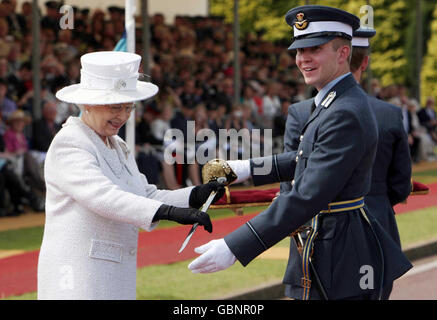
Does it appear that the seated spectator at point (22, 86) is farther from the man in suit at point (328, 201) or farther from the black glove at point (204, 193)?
the man in suit at point (328, 201)

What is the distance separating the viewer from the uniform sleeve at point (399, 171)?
188 inches

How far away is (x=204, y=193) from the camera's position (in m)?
4.14

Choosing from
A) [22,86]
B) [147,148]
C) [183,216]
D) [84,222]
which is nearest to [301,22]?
[183,216]

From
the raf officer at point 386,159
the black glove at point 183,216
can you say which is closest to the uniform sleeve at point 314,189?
the black glove at point 183,216

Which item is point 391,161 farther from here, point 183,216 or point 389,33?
point 389,33

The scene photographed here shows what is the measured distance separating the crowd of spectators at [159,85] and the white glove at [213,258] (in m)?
8.55

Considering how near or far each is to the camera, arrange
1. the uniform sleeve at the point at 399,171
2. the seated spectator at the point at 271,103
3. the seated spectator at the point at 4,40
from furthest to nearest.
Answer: the seated spectator at the point at 271,103
the seated spectator at the point at 4,40
the uniform sleeve at the point at 399,171

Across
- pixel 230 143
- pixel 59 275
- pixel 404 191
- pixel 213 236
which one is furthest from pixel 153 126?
pixel 59 275

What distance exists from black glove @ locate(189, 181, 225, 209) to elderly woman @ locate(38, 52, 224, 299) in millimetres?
414

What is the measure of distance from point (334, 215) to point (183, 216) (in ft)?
2.27

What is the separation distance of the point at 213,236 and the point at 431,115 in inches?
545

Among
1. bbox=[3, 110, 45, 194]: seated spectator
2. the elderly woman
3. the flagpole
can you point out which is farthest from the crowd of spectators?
the elderly woman

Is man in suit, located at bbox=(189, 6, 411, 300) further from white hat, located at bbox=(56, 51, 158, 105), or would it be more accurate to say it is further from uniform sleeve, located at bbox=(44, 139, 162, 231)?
white hat, located at bbox=(56, 51, 158, 105)

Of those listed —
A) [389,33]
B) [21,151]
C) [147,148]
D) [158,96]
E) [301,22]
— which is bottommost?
[389,33]
